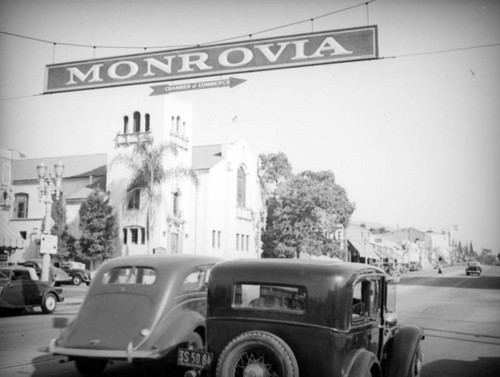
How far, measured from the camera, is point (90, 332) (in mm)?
6816

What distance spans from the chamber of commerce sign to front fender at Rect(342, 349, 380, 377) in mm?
6508

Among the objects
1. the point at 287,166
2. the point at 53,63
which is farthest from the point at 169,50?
the point at 287,166

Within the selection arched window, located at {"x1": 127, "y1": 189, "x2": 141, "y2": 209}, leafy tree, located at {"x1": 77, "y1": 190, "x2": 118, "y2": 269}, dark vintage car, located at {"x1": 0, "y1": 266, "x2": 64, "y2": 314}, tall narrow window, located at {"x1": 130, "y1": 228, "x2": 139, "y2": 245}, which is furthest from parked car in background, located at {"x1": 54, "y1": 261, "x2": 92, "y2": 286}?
dark vintage car, located at {"x1": 0, "y1": 266, "x2": 64, "y2": 314}

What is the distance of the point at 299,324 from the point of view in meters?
5.32

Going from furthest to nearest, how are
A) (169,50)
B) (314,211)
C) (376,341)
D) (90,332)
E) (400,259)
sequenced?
(400,259)
(314,211)
(169,50)
(90,332)
(376,341)

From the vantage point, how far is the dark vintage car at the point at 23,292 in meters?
14.8

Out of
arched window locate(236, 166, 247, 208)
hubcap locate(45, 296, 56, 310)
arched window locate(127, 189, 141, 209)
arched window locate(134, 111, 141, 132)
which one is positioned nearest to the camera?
hubcap locate(45, 296, 56, 310)

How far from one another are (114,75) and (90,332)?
6.66 m

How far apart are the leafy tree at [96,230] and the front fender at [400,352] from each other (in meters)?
34.2

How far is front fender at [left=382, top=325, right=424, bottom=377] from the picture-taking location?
6059 millimetres

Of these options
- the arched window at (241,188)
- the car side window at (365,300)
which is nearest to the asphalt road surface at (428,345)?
the car side window at (365,300)

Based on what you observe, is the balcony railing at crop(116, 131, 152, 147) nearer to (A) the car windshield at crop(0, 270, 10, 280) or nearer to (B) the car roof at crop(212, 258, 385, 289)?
(A) the car windshield at crop(0, 270, 10, 280)

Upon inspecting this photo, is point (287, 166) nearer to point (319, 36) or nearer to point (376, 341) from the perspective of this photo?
point (319, 36)

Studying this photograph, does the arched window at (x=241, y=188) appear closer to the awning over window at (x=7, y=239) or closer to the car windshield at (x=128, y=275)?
the awning over window at (x=7, y=239)
